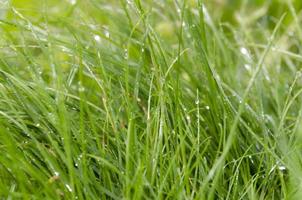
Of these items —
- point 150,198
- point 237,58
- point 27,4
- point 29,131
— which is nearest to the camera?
point 150,198

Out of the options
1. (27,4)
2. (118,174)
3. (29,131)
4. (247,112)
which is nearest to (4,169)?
(29,131)

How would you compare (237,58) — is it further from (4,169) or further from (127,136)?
(4,169)

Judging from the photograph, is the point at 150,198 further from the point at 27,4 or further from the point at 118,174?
the point at 27,4

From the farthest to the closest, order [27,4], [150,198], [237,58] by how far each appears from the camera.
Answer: [27,4] < [237,58] < [150,198]

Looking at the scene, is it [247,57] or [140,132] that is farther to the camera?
[247,57]

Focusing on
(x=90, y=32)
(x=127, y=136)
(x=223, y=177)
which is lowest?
(x=223, y=177)

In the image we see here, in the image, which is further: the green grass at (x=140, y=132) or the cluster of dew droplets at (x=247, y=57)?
the cluster of dew droplets at (x=247, y=57)

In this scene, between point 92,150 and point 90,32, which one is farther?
point 90,32

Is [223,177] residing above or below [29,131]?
below

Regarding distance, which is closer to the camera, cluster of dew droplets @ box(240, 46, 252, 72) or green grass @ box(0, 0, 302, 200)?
green grass @ box(0, 0, 302, 200)
